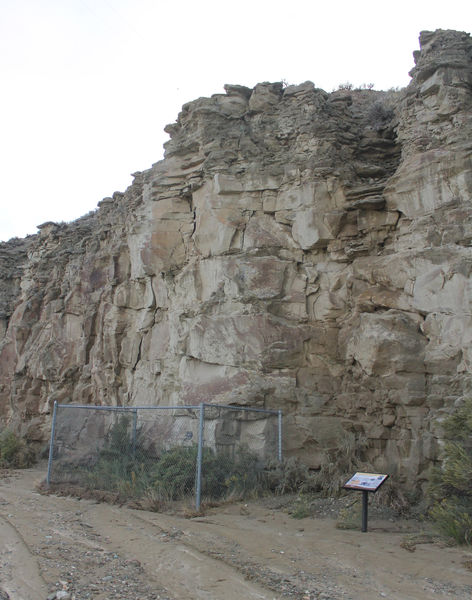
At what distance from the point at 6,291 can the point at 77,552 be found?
65.3 ft

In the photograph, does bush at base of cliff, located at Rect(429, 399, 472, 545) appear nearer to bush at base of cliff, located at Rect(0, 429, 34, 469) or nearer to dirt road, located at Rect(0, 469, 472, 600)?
dirt road, located at Rect(0, 469, 472, 600)

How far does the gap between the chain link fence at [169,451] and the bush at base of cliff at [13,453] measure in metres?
4.06

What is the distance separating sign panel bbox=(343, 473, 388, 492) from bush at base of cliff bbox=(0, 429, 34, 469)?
11.4 m

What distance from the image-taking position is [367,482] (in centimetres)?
719

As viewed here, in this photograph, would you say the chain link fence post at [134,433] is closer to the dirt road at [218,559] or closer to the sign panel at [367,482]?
the dirt road at [218,559]

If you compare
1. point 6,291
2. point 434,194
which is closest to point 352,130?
point 434,194

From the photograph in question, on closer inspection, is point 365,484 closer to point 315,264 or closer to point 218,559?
point 218,559

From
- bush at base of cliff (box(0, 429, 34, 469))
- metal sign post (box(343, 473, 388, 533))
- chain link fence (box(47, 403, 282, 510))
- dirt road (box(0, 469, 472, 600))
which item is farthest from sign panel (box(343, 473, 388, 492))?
bush at base of cliff (box(0, 429, 34, 469))

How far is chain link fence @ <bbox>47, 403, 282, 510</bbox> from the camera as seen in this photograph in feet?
30.2

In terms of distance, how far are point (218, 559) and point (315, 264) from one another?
6939 millimetres

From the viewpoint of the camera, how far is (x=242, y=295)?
11391 mm

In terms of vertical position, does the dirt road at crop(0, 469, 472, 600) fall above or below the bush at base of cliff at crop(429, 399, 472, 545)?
below

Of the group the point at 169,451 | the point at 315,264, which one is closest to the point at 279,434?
the point at 169,451

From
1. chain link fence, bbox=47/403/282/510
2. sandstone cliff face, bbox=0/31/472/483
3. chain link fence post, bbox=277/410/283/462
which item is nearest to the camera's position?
chain link fence, bbox=47/403/282/510
